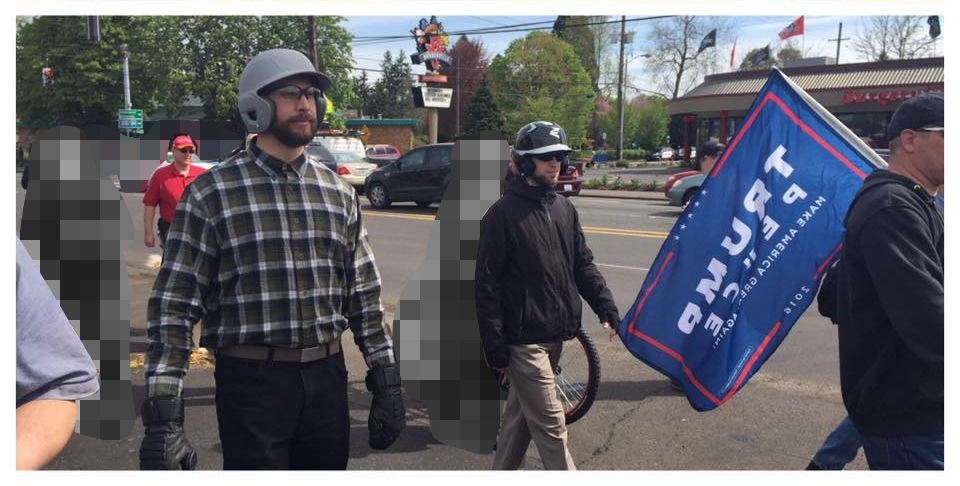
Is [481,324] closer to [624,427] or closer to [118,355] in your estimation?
[624,427]

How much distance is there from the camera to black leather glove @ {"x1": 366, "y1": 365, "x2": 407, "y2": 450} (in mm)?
2832

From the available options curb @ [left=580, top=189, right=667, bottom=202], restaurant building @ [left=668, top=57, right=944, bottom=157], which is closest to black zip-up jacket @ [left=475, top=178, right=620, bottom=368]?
curb @ [left=580, top=189, right=667, bottom=202]

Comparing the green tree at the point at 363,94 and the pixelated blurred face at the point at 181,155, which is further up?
the green tree at the point at 363,94

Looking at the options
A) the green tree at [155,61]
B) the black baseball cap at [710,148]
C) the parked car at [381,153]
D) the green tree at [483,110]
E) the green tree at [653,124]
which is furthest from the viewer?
the green tree at [653,124]

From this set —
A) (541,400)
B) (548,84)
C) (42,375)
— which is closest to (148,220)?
(541,400)

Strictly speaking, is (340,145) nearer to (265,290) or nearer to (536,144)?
(536,144)

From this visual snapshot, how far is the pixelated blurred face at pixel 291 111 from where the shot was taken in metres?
2.70

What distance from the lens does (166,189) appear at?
6.59 meters

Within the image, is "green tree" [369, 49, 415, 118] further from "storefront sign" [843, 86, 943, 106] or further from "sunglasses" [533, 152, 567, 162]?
"sunglasses" [533, 152, 567, 162]

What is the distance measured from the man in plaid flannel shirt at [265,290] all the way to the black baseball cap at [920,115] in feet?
6.16

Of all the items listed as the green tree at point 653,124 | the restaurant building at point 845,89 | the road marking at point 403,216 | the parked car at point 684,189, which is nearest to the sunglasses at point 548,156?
the road marking at point 403,216

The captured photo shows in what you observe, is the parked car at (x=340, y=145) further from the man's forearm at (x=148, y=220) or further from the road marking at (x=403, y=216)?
the man's forearm at (x=148, y=220)

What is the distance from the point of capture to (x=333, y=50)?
48.3 m

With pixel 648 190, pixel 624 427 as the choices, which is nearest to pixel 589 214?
pixel 648 190
